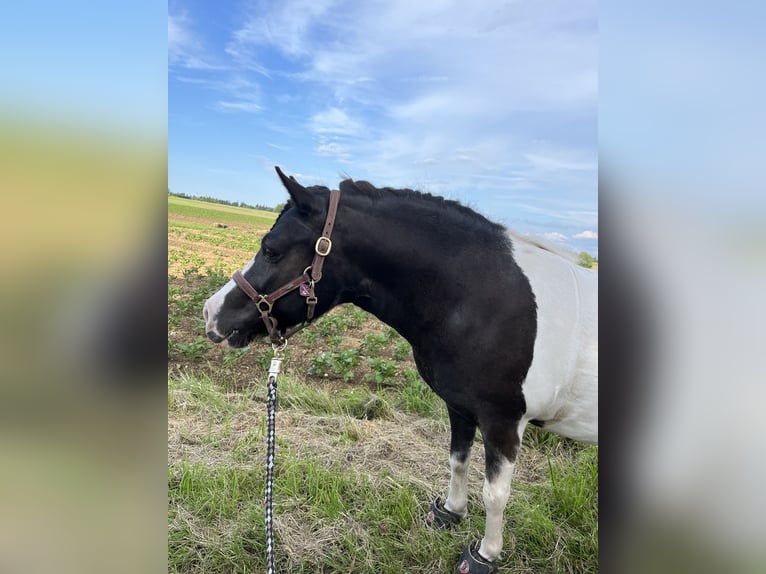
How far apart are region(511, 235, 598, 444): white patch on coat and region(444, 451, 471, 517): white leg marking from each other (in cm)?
89

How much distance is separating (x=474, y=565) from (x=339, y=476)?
1.21m

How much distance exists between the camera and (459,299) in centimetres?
246

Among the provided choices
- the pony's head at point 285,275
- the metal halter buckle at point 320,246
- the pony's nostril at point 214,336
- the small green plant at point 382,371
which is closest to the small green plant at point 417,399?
the small green plant at point 382,371

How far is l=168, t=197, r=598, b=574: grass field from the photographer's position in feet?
9.52

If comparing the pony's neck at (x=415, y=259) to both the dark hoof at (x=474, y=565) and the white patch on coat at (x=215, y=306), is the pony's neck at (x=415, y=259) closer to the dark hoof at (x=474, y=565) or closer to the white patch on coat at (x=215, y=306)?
the white patch on coat at (x=215, y=306)

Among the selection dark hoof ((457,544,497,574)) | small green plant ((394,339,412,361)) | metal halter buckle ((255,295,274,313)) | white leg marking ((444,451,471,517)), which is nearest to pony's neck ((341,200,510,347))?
metal halter buckle ((255,295,274,313))

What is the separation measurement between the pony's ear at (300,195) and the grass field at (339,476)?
118 centimetres

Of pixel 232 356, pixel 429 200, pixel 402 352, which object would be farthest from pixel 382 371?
pixel 429 200
